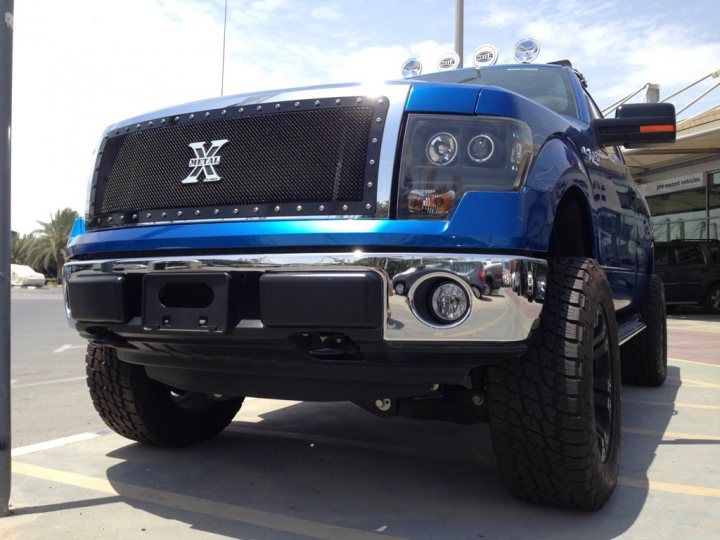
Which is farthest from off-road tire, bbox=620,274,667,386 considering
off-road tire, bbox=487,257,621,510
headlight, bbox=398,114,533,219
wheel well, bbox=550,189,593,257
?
headlight, bbox=398,114,533,219

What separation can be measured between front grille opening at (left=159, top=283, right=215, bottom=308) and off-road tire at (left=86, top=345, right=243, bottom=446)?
0.93 metres

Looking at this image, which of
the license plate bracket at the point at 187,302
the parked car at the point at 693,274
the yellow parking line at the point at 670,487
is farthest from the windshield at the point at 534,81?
the parked car at the point at 693,274

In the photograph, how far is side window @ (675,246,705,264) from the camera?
51.7 feet

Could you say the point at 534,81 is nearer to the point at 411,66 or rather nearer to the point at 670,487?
the point at 411,66

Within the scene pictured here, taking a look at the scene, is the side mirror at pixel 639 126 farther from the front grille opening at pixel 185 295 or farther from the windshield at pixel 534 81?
the front grille opening at pixel 185 295

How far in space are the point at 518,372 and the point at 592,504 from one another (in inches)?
23.7

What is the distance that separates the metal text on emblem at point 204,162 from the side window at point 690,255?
15218 mm

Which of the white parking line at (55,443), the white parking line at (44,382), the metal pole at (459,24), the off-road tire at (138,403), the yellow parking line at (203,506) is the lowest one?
the white parking line at (44,382)

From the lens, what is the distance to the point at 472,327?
2.23 meters

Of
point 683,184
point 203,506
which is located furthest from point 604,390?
point 683,184

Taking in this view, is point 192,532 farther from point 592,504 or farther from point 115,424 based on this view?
point 592,504

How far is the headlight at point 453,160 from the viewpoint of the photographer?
2.33 meters

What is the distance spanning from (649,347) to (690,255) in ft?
38.5

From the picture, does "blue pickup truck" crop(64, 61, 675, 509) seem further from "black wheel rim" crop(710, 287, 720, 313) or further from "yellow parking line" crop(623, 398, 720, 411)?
"black wheel rim" crop(710, 287, 720, 313)
